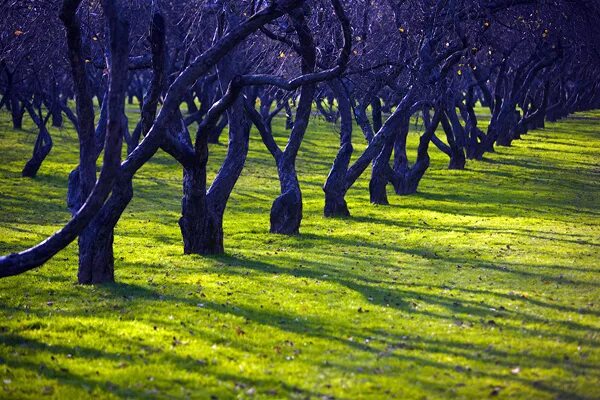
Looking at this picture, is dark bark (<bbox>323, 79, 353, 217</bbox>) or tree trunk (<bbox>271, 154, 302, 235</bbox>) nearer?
tree trunk (<bbox>271, 154, 302, 235</bbox>)

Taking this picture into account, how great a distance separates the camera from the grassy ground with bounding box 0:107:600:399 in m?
9.18

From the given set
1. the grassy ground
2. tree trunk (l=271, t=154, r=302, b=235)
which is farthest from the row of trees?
the grassy ground

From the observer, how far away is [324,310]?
12617 mm

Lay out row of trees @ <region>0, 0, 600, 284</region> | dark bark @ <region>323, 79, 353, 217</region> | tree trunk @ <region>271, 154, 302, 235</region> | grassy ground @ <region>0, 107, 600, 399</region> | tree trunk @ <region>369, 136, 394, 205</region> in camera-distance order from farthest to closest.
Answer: tree trunk @ <region>369, 136, 394, 205</region>, dark bark @ <region>323, 79, 353, 217</region>, tree trunk @ <region>271, 154, 302, 235</region>, row of trees @ <region>0, 0, 600, 284</region>, grassy ground @ <region>0, 107, 600, 399</region>

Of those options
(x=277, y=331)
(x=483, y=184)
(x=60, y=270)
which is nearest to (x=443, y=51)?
(x=483, y=184)

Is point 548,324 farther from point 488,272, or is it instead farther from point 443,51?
point 443,51

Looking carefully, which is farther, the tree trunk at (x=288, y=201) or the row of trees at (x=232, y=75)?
the tree trunk at (x=288, y=201)

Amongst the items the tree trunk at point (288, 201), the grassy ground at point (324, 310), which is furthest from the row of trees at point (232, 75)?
the grassy ground at point (324, 310)

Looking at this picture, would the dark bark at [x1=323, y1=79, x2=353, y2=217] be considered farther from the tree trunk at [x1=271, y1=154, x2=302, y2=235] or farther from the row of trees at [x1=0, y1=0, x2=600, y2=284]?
the tree trunk at [x1=271, y1=154, x2=302, y2=235]

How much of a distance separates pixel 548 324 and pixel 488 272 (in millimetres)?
3953

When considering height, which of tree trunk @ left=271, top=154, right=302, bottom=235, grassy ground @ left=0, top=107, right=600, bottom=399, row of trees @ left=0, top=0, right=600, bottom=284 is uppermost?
row of trees @ left=0, top=0, right=600, bottom=284

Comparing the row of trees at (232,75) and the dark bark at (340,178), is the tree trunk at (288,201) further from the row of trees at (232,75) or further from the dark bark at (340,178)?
the dark bark at (340,178)

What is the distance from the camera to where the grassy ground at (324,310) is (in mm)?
9180

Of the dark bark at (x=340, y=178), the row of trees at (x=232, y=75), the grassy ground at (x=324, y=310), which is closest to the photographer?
the grassy ground at (x=324, y=310)
